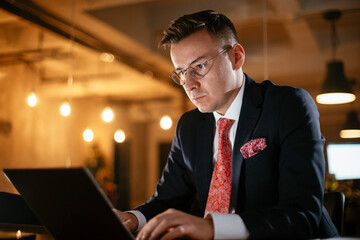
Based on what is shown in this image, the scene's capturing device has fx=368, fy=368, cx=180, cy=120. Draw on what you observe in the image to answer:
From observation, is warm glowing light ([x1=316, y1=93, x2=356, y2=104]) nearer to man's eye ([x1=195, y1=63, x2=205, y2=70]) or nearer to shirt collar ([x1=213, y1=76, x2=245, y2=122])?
shirt collar ([x1=213, y1=76, x2=245, y2=122])

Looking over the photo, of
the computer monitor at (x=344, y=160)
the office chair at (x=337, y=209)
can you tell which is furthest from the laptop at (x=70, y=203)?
the computer monitor at (x=344, y=160)

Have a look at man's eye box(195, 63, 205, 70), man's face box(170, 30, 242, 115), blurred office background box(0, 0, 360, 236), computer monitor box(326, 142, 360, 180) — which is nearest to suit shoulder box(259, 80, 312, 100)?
man's face box(170, 30, 242, 115)

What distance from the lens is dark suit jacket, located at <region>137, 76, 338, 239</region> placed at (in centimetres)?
96

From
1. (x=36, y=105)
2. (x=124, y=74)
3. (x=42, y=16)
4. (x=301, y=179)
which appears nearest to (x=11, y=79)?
(x=36, y=105)

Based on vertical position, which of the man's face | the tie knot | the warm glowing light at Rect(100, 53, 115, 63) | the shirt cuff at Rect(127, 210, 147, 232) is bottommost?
the shirt cuff at Rect(127, 210, 147, 232)

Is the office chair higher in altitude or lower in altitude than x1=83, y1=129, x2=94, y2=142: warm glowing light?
lower

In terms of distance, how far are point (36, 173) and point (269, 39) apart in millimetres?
5027

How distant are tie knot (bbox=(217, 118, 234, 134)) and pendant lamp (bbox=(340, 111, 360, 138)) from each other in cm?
348

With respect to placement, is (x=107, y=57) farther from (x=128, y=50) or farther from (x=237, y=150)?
(x=237, y=150)

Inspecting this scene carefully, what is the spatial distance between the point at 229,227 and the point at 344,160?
371 centimetres

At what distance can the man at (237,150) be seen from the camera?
1.00 metres

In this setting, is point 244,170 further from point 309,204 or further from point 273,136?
point 309,204

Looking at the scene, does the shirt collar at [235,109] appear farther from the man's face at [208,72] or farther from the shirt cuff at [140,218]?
the shirt cuff at [140,218]

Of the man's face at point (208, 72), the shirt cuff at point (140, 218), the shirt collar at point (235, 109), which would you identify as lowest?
the shirt cuff at point (140, 218)
